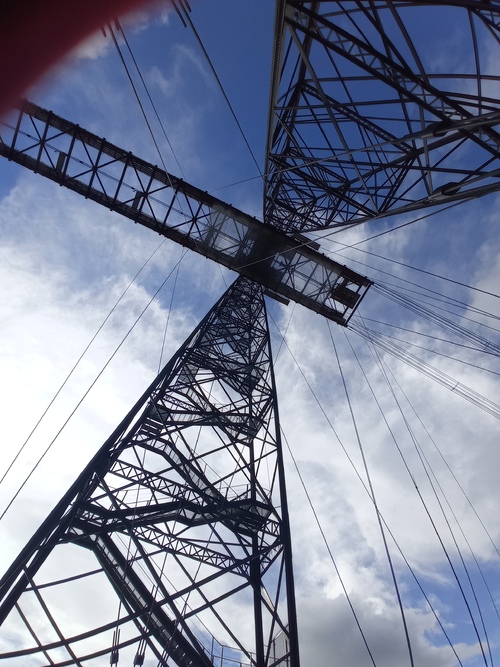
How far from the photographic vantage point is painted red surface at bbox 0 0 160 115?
2.85 meters

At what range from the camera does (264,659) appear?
23.3 feet

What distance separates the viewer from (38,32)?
10.3 ft

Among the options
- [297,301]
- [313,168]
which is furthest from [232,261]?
[313,168]

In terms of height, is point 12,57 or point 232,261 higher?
point 232,261

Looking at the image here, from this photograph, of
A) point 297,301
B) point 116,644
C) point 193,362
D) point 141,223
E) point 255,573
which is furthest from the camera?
point 297,301

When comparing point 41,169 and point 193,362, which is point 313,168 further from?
point 41,169

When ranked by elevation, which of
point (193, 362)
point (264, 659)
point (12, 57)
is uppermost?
point (193, 362)

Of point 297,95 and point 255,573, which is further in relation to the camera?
point 297,95

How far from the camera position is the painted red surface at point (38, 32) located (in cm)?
285

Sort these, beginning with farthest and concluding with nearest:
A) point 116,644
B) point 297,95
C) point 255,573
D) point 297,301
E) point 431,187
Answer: point 297,301, point 297,95, point 255,573, point 431,187, point 116,644

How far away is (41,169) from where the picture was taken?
45.0 ft

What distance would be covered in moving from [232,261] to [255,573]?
9.72 meters

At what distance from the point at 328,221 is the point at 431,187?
6.10m

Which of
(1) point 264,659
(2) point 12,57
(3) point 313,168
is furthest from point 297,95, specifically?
(1) point 264,659
